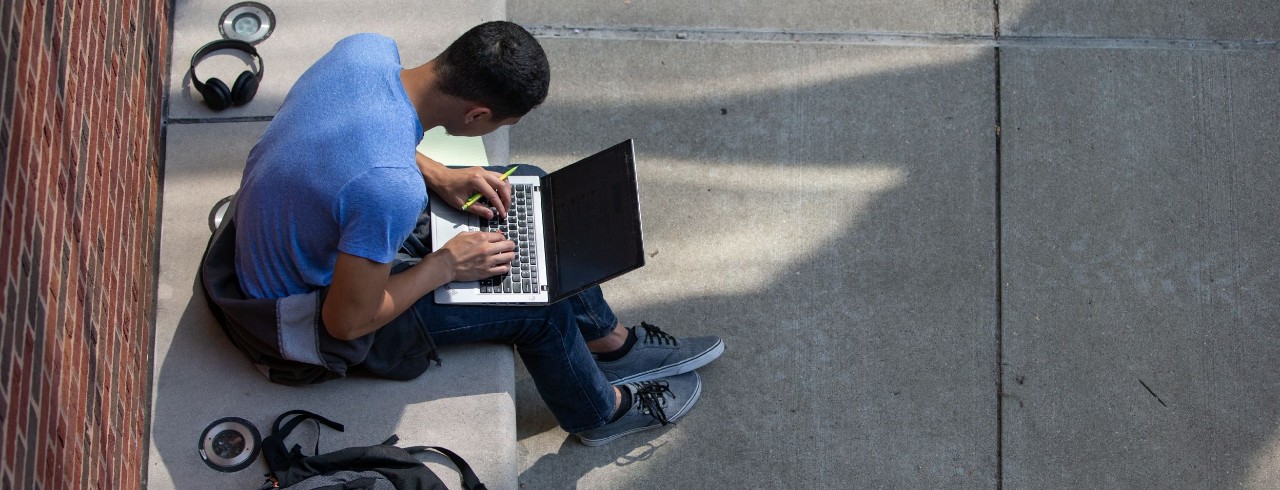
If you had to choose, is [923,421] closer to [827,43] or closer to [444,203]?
[827,43]

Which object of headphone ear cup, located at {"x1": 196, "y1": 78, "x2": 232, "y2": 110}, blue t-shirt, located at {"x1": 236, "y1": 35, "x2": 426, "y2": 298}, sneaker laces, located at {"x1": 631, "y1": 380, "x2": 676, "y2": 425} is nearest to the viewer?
blue t-shirt, located at {"x1": 236, "y1": 35, "x2": 426, "y2": 298}

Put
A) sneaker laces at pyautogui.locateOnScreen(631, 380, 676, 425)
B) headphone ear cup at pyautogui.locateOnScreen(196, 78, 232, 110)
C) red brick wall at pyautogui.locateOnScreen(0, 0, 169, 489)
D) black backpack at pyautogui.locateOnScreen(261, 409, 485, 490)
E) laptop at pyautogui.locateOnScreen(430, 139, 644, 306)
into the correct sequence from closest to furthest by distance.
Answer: red brick wall at pyautogui.locateOnScreen(0, 0, 169, 489)
black backpack at pyautogui.locateOnScreen(261, 409, 485, 490)
laptop at pyautogui.locateOnScreen(430, 139, 644, 306)
headphone ear cup at pyautogui.locateOnScreen(196, 78, 232, 110)
sneaker laces at pyautogui.locateOnScreen(631, 380, 676, 425)

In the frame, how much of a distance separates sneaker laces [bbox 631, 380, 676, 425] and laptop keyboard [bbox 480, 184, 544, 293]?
602mm

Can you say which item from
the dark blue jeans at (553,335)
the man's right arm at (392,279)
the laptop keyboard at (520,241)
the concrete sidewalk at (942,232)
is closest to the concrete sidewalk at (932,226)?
the concrete sidewalk at (942,232)

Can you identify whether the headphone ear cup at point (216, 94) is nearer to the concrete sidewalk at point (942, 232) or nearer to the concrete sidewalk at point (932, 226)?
the concrete sidewalk at point (932, 226)

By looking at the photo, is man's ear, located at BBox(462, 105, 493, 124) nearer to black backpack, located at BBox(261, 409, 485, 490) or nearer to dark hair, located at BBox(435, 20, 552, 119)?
dark hair, located at BBox(435, 20, 552, 119)

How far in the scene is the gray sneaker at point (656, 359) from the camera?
11.4 feet

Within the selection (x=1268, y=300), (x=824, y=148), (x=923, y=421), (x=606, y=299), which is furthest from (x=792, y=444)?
(x=1268, y=300)

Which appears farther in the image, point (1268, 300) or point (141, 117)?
point (1268, 300)

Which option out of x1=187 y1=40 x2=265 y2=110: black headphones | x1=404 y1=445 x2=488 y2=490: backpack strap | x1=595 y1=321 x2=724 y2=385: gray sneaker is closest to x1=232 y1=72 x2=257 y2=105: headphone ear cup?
x1=187 y1=40 x2=265 y2=110: black headphones

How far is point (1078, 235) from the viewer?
383 centimetres

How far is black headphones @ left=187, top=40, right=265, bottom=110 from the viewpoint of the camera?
3.29 m

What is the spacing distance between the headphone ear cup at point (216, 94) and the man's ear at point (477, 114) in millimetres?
1079

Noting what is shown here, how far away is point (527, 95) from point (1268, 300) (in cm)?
275
